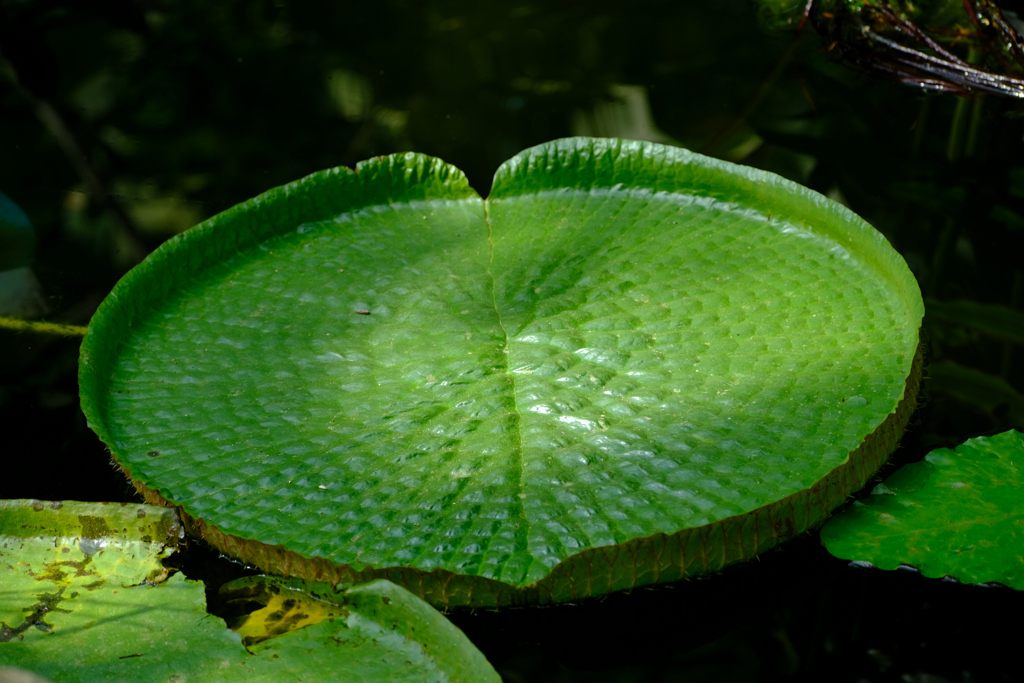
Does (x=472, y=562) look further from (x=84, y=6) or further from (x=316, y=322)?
(x=84, y=6)

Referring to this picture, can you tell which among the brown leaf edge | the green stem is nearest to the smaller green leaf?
the brown leaf edge

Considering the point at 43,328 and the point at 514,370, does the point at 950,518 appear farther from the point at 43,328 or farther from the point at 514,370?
the point at 43,328

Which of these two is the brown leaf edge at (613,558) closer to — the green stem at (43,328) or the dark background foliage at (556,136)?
the dark background foliage at (556,136)

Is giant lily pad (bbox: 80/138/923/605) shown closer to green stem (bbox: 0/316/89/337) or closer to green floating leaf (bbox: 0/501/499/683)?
green floating leaf (bbox: 0/501/499/683)

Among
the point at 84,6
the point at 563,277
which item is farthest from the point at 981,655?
the point at 84,6

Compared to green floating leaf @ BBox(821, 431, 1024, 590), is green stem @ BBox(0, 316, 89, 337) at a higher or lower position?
lower

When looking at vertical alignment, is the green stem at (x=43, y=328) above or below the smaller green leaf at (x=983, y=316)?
below

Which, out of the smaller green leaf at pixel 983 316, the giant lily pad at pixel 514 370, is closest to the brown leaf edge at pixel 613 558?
the giant lily pad at pixel 514 370
